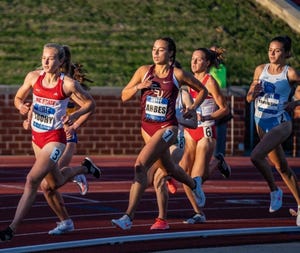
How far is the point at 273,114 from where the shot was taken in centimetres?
1441


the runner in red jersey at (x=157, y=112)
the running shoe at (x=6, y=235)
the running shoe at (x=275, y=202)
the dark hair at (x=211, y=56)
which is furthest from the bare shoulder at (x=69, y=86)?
the running shoe at (x=275, y=202)

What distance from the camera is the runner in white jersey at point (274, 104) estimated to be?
1429 centimetres

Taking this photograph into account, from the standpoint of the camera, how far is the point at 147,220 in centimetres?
1451

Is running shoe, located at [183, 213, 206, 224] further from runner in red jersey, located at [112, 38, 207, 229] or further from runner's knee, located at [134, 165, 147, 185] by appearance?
runner's knee, located at [134, 165, 147, 185]

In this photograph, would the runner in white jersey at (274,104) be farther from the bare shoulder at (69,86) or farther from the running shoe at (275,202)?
the bare shoulder at (69,86)

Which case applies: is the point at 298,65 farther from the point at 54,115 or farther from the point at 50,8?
the point at 54,115

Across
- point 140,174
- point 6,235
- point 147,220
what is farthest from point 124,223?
point 147,220

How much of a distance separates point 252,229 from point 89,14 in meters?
21.9

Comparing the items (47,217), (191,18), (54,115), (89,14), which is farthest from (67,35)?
(54,115)

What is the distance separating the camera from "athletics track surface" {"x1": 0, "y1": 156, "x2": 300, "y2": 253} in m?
12.1

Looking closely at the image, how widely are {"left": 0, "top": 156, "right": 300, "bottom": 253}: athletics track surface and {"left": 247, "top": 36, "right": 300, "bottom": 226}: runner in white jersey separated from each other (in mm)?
719

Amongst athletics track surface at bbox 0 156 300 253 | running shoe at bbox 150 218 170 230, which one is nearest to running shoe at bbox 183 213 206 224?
athletics track surface at bbox 0 156 300 253

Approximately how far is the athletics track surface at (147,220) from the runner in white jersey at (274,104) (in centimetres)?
72

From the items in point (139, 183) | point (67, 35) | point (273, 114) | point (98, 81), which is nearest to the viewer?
point (139, 183)
